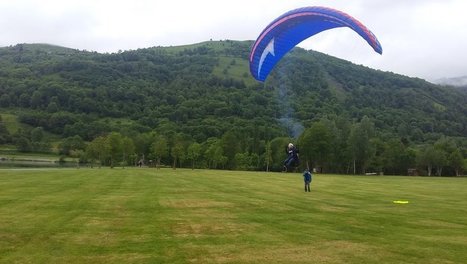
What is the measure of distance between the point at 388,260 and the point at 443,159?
11143 centimetres

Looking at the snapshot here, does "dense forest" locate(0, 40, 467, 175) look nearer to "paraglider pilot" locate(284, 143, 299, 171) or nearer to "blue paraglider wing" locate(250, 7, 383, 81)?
"paraglider pilot" locate(284, 143, 299, 171)

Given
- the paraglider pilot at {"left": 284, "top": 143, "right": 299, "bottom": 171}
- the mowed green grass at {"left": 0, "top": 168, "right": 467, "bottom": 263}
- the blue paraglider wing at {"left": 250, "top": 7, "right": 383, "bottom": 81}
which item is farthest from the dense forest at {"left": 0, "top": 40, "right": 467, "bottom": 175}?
the mowed green grass at {"left": 0, "top": 168, "right": 467, "bottom": 263}

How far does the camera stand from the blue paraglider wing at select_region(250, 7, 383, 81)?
68.8 ft

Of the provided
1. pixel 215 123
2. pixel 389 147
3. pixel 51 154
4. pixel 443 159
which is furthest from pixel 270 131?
pixel 51 154

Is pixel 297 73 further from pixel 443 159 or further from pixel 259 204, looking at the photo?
pixel 259 204

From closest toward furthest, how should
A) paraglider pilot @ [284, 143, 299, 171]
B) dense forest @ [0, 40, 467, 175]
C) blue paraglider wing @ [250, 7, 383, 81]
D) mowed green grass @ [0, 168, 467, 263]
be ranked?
mowed green grass @ [0, 168, 467, 263]
blue paraglider wing @ [250, 7, 383, 81]
paraglider pilot @ [284, 143, 299, 171]
dense forest @ [0, 40, 467, 175]

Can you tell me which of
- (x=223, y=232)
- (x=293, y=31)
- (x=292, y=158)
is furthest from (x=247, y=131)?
(x=223, y=232)

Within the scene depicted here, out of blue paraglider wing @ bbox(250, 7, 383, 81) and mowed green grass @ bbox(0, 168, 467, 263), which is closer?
mowed green grass @ bbox(0, 168, 467, 263)

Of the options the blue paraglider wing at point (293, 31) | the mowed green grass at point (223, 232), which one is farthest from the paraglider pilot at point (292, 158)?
the blue paraglider wing at point (293, 31)

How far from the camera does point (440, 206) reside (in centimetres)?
2380

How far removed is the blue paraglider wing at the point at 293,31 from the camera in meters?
21.0

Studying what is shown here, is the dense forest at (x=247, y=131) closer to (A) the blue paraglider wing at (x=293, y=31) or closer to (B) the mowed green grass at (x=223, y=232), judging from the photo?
(A) the blue paraglider wing at (x=293, y=31)

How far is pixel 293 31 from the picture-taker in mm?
23438

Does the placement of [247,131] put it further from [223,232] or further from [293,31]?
[223,232]
